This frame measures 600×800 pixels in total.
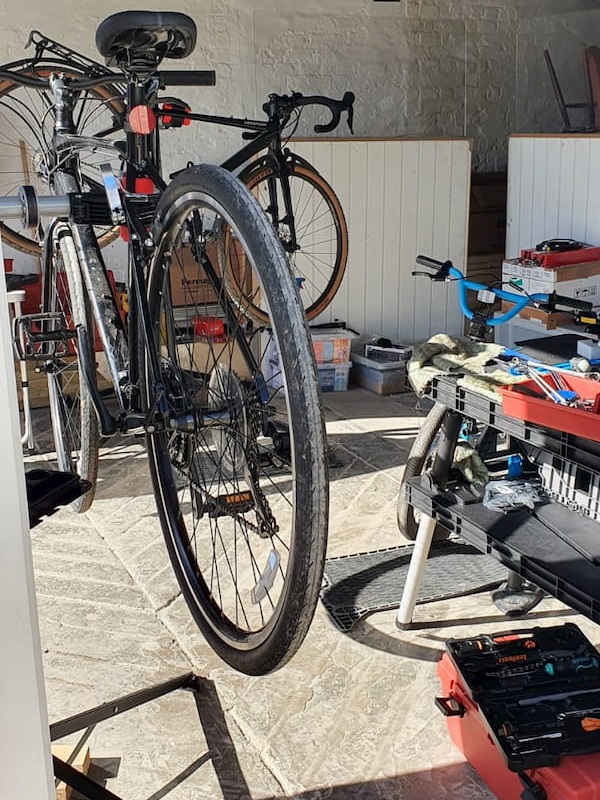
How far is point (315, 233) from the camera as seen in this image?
588 centimetres

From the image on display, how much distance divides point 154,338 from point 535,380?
1.06 metres

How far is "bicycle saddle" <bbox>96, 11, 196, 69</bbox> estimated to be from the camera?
1991 mm

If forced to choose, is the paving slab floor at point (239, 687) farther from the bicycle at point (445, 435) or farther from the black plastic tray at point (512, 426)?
the black plastic tray at point (512, 426)

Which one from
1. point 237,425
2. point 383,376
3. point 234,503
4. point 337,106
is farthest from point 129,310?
point 383,376

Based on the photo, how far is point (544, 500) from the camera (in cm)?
268

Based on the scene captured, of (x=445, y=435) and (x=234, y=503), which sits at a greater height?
(x=234, y=503)

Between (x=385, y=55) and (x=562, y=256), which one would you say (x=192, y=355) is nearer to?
(x=562, y=256)

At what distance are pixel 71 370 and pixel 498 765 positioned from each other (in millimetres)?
2272

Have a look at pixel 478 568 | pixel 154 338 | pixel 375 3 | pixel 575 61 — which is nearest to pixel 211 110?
pixel 375 3

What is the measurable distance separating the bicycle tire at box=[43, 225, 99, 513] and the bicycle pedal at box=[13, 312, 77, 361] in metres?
0.01

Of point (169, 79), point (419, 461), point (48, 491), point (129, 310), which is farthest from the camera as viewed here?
point (419, 461)

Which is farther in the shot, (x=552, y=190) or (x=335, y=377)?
(x=335, y=377)

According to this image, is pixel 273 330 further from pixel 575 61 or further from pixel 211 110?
pixel 575 61

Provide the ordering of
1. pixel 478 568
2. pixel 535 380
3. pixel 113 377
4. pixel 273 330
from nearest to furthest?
pixel 273 330
pixel 113 377
pixel 535 380
pixel 478 568
